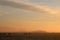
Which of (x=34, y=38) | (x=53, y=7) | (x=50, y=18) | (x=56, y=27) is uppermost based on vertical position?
(x=53, y=7)

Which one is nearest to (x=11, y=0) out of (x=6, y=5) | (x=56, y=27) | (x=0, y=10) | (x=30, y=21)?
(x=6, y=5)

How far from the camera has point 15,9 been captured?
140cm

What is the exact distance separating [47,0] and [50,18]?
0.25 meters

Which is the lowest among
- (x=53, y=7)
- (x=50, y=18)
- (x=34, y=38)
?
(x=34, y=38)

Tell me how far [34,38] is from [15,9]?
0.42m

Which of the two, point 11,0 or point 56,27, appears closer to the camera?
point 11,0

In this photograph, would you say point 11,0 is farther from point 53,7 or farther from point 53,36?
point 53,36

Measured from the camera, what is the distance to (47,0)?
4.32ft

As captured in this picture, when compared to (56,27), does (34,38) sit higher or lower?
lower

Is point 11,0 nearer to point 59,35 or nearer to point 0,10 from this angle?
point 0,10

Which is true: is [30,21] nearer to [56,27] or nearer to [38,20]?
[38,20]

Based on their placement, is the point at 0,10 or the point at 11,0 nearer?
the point at 11,0

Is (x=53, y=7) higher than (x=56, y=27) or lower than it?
higher

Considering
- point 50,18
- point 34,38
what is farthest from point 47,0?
point 34,38
